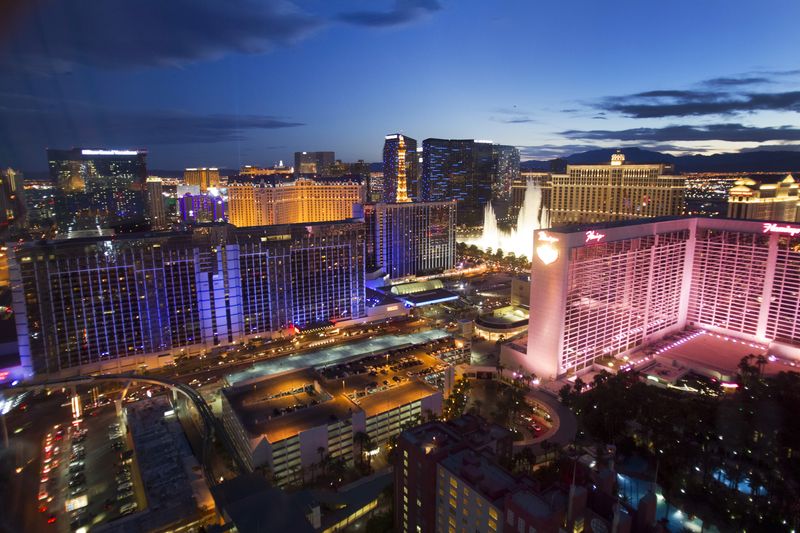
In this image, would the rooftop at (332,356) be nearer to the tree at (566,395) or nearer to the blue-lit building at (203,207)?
the tree at (566,395)

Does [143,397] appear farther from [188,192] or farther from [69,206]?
[188,192]

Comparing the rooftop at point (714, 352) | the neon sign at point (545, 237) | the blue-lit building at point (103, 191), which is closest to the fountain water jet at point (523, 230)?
the rooftop at point (714, 352)

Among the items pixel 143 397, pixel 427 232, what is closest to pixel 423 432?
pixel 143 397

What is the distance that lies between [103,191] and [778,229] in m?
121

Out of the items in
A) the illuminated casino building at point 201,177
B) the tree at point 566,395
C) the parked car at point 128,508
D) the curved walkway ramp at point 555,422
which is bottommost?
the parked car at point 128,508

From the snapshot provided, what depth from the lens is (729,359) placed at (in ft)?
174

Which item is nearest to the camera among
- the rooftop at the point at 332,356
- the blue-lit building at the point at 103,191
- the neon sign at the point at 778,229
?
the rooftop at the point at 332,356

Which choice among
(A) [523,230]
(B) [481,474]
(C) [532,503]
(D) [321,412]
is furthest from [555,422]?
(A) [523,230]

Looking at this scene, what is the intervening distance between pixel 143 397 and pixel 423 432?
119ft

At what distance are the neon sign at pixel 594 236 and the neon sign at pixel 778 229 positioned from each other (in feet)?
74.2

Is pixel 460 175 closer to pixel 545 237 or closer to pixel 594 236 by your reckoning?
pixel 594 236

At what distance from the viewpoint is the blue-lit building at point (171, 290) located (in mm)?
49750

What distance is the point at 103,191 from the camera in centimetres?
10350

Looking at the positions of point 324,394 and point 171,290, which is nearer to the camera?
point 324,394
